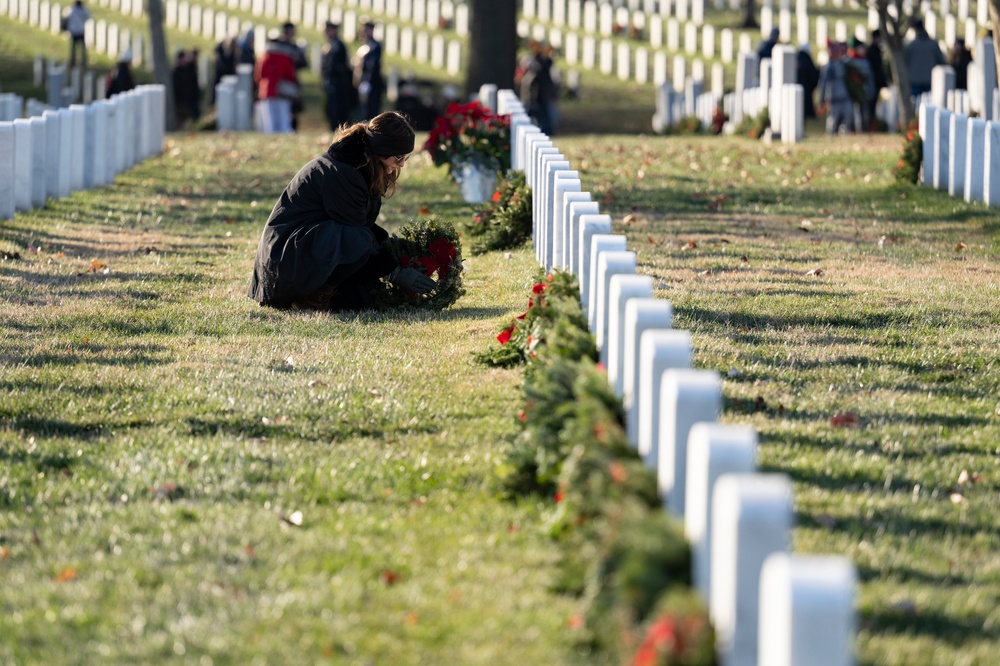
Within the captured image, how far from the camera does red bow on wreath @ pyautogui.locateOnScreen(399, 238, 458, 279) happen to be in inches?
339

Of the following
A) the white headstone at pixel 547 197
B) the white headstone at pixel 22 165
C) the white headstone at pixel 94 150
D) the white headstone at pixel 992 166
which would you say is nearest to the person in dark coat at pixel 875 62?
the white headstone at pixel 992 166

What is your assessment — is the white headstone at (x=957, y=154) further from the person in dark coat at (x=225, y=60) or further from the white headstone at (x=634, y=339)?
the person in dark coat at (x=225, y=60)

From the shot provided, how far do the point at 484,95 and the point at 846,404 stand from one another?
11.7 meters

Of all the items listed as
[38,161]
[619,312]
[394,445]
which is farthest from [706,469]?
[38,161]

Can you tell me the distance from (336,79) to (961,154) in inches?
524

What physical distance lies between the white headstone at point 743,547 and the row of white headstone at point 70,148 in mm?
10554

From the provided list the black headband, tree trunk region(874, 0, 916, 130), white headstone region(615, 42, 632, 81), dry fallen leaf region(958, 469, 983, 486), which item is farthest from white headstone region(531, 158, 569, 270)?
white headstone region(615, 42, 632, 81)

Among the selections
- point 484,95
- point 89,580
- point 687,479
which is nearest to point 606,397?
point 687,479

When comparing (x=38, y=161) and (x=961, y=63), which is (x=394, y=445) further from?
(x=961, y=63)

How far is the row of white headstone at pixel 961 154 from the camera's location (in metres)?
12.4

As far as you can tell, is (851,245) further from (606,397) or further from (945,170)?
(606,397)

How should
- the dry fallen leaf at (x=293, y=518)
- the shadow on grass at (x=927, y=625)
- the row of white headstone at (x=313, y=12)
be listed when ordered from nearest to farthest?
1. the shadow on grass at (x=927, y=625)
2. the dry fallen leaf at (x=293, y=518)
3. the row of white headstone at (x=313, y=12)

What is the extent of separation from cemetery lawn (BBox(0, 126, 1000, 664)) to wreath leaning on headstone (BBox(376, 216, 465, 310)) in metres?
0.15

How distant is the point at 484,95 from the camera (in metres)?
17.8
